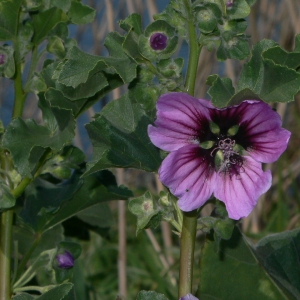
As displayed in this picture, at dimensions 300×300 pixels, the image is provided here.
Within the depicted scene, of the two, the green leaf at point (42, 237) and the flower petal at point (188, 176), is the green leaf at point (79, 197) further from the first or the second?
the flower petal at point (188, 176)

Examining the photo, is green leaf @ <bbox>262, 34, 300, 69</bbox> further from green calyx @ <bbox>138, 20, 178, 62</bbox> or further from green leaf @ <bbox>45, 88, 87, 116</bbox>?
green leaf @ <bbox>45, 88, 87, 116</bbox>

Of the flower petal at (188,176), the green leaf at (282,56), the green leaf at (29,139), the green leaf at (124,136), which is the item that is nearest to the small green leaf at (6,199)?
the green leaf at (29,139)

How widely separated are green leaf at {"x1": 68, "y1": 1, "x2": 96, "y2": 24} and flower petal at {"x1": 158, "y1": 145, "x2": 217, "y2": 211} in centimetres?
32

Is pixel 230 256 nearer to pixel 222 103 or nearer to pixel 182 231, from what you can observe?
pixel 182 231

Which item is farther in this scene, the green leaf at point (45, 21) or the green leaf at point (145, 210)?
the green leaf at point (45, 21)

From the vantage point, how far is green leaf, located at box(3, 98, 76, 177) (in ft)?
2.64

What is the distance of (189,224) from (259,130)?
0.12 metres

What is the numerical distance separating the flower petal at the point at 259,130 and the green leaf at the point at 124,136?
0.38ft

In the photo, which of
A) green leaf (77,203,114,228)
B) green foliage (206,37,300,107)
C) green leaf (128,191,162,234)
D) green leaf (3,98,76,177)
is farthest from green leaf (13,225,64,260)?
green foliage (206,37,300,107)

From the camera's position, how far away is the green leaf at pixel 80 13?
0.93 meters

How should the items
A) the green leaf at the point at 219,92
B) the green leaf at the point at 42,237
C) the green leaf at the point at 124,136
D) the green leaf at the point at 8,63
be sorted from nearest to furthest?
1. the green leaf at the point at 219,92
2. the green leaf at the point at 124,136
3. the green leaf at the point at 8,63
4. the green leaf at the point at 42,237

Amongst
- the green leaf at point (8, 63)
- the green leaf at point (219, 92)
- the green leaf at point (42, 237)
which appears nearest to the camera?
the green leaf at point (219, 92)

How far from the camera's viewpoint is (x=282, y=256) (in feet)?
2.91

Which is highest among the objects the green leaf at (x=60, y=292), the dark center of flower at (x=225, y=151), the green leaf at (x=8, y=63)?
the green leaf at (x=8, y=63)
